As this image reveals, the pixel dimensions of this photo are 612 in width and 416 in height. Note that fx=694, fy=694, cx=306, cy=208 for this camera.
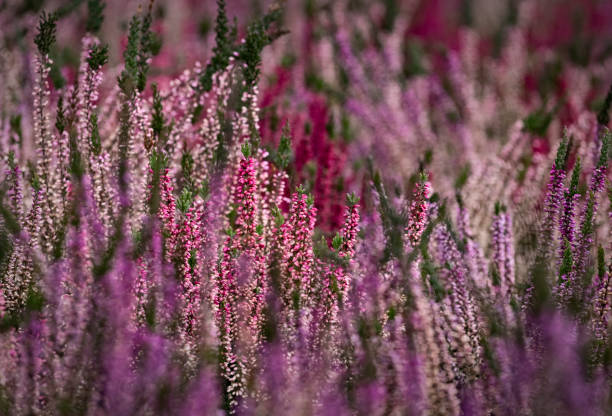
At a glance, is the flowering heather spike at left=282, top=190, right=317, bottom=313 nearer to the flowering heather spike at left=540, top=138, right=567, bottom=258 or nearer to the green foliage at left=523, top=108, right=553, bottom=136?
the flowering heather spike at left=540, top=138, right=567, bottom=258

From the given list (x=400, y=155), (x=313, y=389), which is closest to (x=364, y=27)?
(x=400, y=155)

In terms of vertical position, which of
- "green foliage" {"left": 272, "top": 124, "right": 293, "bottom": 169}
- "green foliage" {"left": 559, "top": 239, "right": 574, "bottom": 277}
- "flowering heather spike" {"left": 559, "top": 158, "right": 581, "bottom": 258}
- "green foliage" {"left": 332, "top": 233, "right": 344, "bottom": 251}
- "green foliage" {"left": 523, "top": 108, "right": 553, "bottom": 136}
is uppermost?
"green foliage" {"left": 523, "top": 108, "right": 553, "bottom": 136}

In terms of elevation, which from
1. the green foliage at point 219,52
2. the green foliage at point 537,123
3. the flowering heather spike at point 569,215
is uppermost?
the green foliage at point 537,123

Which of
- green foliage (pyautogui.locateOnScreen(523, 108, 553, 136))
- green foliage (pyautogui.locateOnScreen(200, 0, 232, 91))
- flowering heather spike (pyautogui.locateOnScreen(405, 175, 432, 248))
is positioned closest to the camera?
flowering heather spike (pyautogui.locateOnScreen(405, 175, 432, 248))

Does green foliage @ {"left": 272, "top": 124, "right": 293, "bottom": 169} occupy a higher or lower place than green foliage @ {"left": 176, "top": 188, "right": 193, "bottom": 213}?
higher

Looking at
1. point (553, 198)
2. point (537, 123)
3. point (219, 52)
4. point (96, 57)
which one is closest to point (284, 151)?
point (219, 52)

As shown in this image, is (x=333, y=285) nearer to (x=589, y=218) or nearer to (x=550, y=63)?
(x=589, y=218)

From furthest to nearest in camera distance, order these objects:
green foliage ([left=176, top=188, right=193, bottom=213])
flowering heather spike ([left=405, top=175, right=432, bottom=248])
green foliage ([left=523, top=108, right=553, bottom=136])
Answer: green foliage ([left=523, top=108, right=553, bottom=136]) → flowering heather spike ([left=405, top=175, right=432, bottom=248]) → green foliage ([left=176, top=188, right=193, bottom=213])

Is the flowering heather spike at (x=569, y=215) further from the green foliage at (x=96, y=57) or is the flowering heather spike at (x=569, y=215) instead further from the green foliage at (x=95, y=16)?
the green foliage at (x=95, y=16)

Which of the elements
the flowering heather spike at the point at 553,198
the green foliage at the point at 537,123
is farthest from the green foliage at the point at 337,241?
the green foliage at the point at 537,123

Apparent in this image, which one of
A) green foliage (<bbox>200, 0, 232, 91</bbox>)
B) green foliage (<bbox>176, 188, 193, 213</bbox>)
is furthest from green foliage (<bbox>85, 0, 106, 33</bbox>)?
green foliage (<bbox>176, 188, 193, 213</bbox>)

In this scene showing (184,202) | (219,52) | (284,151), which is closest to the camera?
(184,202)

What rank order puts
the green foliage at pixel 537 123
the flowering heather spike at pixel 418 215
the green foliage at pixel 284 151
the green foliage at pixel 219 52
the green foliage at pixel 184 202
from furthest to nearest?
the green foliage at pixel 537 123
the green foliage at pixel 219 52
the green foliage at pixel 284 151
the flowering heather spike at pixel 418 215
the green foliage at pixel 184 202

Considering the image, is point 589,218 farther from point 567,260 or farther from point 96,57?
point 96,57
